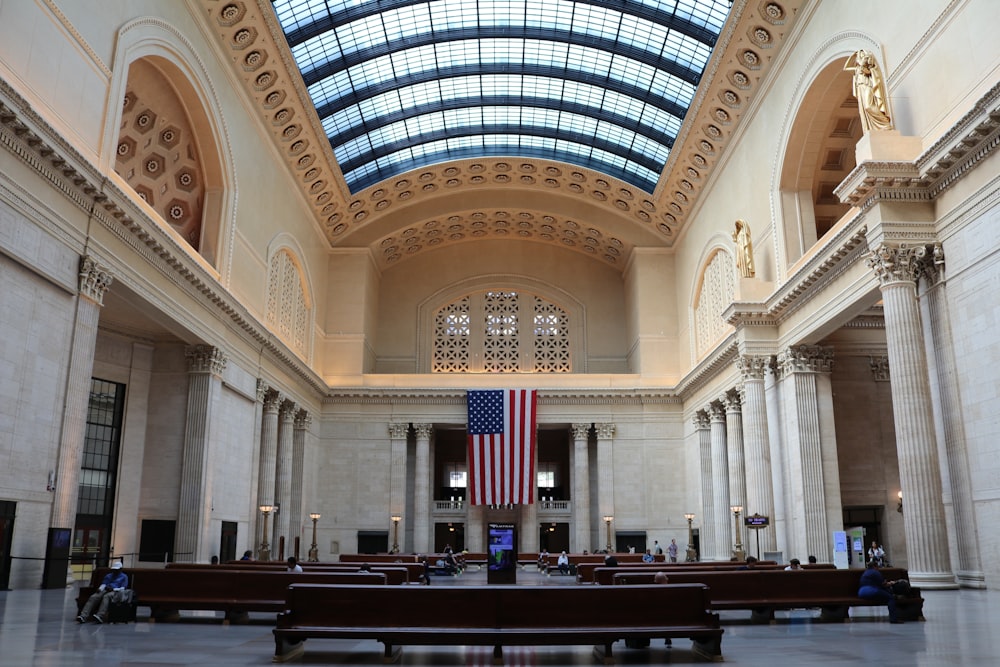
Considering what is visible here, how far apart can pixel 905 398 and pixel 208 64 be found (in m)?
20.4

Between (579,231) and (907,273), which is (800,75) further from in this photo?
(579,231)

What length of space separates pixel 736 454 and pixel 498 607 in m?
22.5

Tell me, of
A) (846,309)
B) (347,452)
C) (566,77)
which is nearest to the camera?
(846,309)

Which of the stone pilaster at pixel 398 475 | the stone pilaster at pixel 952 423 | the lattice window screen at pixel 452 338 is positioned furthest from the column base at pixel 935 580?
the lattice window screen at pixel 452 338

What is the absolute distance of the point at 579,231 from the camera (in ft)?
136

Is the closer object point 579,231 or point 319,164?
point 319,164

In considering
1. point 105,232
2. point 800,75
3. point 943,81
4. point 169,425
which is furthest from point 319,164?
point 943,81

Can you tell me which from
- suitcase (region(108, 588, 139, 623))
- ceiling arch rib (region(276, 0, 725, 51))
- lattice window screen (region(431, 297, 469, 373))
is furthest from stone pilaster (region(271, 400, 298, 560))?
suitcase (region(108, 588, 139, 623))

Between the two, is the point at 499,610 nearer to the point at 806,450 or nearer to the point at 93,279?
the point at 93,279

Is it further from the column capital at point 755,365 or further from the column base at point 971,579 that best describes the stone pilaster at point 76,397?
the column capital at point 755,365

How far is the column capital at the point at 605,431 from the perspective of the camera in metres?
38.5

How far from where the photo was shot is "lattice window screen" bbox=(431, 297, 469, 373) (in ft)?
139

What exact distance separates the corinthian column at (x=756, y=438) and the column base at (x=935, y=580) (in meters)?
9.45

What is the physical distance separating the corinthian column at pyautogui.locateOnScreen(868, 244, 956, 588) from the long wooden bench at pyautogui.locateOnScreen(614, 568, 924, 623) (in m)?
4.70
